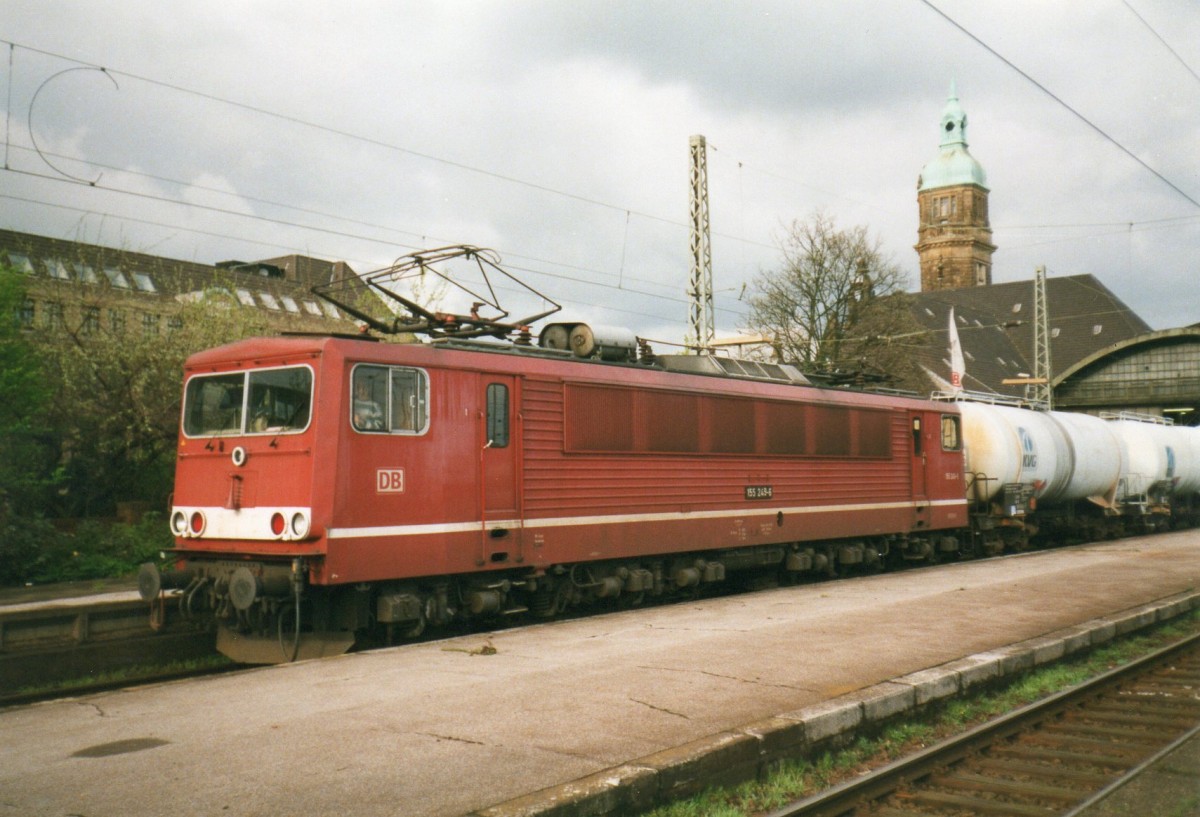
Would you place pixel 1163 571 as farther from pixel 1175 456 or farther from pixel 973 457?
pixel 1175 456

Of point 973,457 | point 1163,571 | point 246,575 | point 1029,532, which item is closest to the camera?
point 246,575

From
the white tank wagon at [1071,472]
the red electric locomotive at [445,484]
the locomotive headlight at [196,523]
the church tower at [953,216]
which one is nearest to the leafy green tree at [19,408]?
the locomotive headlight at [196,523]

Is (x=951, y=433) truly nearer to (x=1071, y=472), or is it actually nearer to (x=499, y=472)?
(x=1071, y=472)

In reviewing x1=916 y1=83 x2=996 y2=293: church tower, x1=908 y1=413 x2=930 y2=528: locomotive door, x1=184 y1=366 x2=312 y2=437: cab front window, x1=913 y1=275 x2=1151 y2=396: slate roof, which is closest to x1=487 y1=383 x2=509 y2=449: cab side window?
x1=184 y1=366 x2=312 y2=437: cab front window

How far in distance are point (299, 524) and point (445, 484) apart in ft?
5.59

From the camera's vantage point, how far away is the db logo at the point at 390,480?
1027 cm

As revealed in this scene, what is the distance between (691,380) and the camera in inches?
560

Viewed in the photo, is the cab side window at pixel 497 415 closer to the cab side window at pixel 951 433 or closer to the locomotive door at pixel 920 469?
the locomotive door at pixel 920 469

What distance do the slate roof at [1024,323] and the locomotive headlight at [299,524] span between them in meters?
63.5

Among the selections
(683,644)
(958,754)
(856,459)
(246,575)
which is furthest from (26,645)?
(856,459)

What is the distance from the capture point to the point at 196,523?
10.9m

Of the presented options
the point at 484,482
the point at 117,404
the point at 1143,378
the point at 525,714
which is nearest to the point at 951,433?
the point at 484,482

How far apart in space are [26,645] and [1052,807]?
10328 mm

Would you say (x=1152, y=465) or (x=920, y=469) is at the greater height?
(x=1152, y=465)
